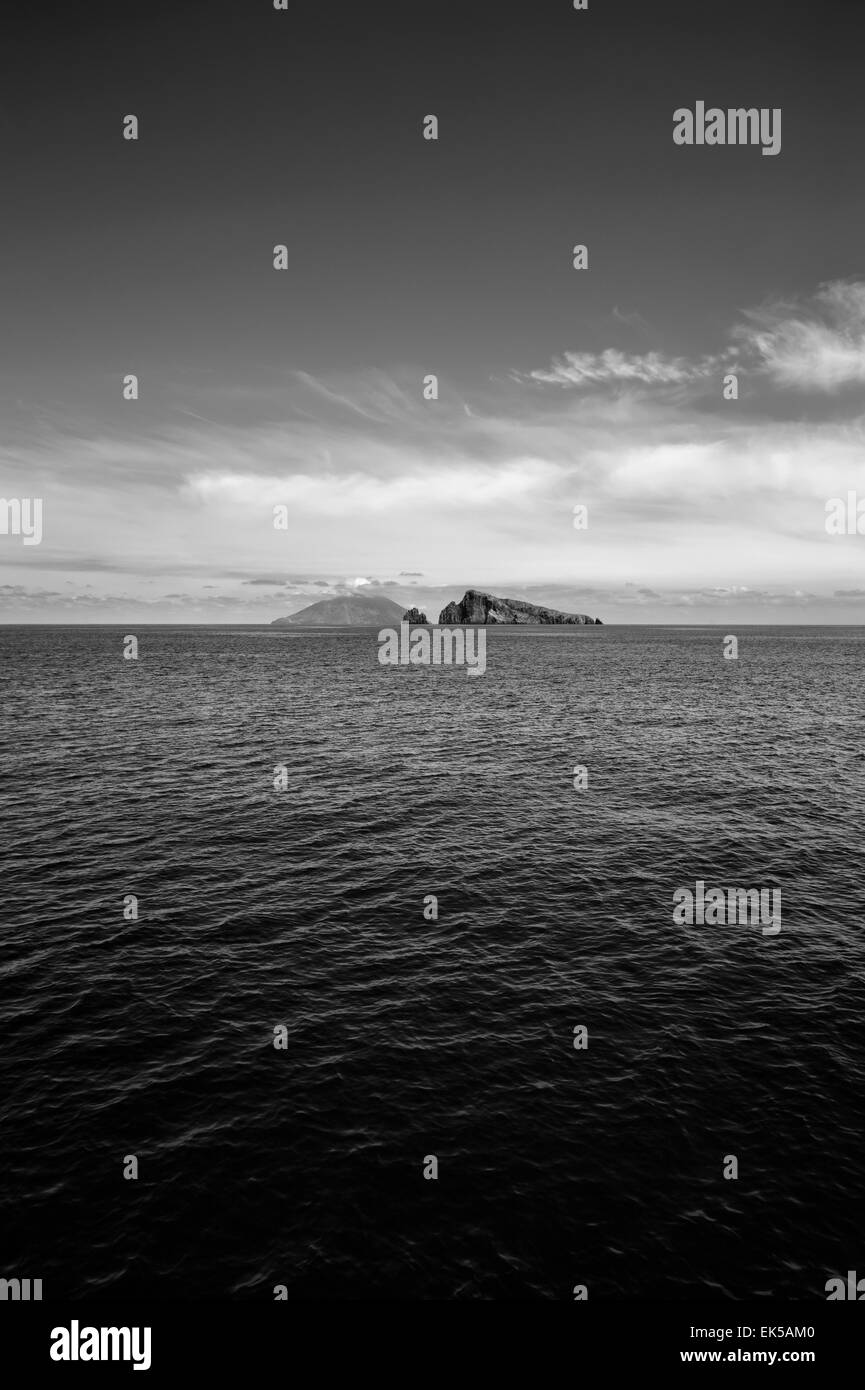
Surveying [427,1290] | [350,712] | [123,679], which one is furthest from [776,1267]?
[123,679]

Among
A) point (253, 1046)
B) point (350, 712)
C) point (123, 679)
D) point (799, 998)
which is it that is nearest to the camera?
point (253, 1046)

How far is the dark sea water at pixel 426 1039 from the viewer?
56.5 feet

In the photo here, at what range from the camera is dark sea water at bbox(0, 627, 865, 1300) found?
1723 centimetres

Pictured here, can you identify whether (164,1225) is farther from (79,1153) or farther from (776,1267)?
(776,1267)

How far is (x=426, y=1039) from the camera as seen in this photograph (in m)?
24.5

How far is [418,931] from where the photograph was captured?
3216 cm
